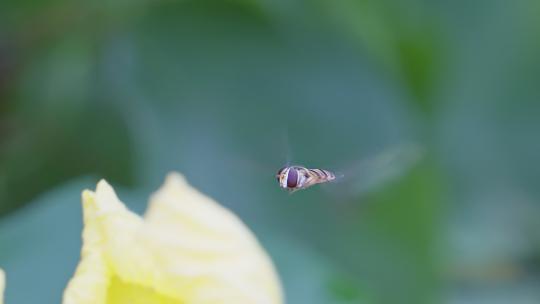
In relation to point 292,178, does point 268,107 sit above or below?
above

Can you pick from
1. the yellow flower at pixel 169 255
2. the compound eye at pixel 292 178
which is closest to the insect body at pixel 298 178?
the compound eye at pixel 292 178

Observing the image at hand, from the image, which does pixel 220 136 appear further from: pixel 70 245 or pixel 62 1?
pixel 70 245

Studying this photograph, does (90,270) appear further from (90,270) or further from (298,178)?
(298,178)

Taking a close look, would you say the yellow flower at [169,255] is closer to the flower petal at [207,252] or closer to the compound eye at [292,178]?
the flower petal at [207,252]

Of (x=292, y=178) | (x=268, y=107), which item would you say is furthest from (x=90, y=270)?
(x=268, y=107)

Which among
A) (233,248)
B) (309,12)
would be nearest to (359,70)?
(309,12)

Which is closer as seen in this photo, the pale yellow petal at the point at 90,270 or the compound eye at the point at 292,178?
the pale yellow petal at the point at 90,270

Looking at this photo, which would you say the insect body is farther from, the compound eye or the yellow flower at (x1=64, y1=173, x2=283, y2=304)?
the yellow flower at (x1=64, y1=173, x2=283, y2=304)
